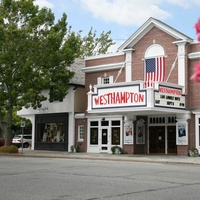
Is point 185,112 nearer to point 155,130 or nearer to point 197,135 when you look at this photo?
point 197,135

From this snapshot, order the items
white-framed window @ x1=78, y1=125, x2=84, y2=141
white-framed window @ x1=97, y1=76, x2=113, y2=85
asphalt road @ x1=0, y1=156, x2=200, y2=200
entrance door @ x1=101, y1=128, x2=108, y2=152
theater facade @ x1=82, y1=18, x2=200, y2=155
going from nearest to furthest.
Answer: asphalt road @ x1=0, y1=156, x2=200, y2=200 < theater facade @ x1=82, y1=18, x2=200, y2=155 < entrance door @ x1=101, y1=128, x2=108, y2=152 < white-framed window @ x1=97, y1=76, x2=113, y2=85 < white-framed window @ x1=78, y1=125, x2=84, y2=141

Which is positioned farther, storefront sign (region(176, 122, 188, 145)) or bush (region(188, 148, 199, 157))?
storefront sign (region(176, 122, 188, 145))

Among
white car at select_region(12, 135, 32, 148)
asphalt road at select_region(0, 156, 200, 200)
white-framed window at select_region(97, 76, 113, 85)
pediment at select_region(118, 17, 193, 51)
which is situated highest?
pediment at select_region(118, 17, 193, 51)

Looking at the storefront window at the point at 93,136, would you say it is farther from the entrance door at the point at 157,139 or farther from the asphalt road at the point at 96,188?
the asphalt road at the point at 96,188

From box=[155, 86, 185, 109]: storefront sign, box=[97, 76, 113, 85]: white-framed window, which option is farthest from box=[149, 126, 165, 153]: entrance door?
box=[97, 76, 113, 85]: white-framed window

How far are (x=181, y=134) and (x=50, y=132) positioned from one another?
1327 centimetres

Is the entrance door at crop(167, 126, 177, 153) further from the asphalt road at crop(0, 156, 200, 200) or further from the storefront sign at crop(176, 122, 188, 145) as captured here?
the asphalt road at crop(0, 156, 200, 200)

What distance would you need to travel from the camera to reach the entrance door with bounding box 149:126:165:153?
95.5 ft

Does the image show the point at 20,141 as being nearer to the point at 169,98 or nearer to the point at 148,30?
the point at 148,30

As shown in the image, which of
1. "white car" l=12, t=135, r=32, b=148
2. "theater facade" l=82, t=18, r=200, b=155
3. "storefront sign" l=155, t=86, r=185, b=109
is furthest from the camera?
"white car" l=12, t=135, r=32, b=148

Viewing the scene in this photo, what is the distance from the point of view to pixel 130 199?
8367 millimetres

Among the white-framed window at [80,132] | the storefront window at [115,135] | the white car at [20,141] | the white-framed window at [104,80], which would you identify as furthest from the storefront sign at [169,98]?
the white car at [20,141]

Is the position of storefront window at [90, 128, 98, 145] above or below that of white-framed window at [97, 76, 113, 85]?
below

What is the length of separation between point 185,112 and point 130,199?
61.9ft
